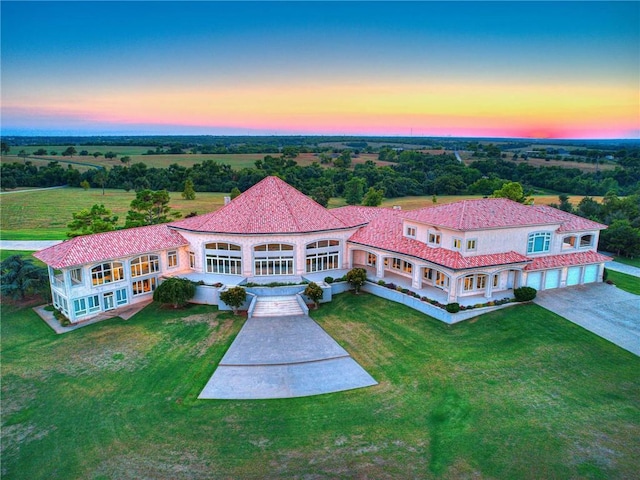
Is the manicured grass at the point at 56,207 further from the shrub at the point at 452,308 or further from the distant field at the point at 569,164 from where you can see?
the distant field at the point at 569,164

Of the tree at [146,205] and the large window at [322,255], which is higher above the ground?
the tree at [146,205]

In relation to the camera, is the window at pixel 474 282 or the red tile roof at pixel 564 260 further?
the red tile roof at pixel 564 260

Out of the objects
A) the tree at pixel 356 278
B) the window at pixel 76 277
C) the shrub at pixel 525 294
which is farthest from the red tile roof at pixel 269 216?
the shrub at pixel 525 294

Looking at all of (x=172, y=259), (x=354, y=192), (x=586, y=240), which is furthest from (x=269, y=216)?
(x=354, y=192)

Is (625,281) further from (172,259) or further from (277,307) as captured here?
(172,259)

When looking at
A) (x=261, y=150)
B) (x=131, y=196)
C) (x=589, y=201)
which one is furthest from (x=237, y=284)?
(x=261, y=150)
